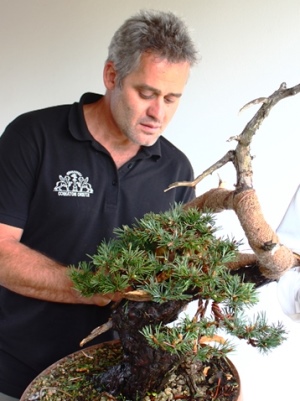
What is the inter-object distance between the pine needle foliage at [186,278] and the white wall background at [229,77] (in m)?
1.47

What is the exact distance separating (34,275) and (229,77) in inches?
59.8

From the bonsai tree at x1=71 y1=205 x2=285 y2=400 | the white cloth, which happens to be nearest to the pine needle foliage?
the bonsai tree at x1=71 y1=205 x2=285 y2=400

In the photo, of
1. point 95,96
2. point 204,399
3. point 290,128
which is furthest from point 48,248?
point 290,128

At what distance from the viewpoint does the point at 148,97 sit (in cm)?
146

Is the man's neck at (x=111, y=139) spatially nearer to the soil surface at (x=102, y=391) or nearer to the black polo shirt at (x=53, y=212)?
the black polo shirt at (x=53, y=212)

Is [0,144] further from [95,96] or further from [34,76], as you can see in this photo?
[34,76]

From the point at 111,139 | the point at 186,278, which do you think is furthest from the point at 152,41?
the point at 186,278

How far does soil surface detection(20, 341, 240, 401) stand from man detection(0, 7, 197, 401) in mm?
266

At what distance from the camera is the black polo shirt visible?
4.81ft

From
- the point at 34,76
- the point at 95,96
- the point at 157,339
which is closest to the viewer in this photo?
the point at 157,339

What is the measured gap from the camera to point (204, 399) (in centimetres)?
110

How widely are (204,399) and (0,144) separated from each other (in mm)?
834

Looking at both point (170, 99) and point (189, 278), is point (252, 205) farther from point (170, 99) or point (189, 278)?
point (170, 99)

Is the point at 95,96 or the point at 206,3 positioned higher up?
the point at 206,3
